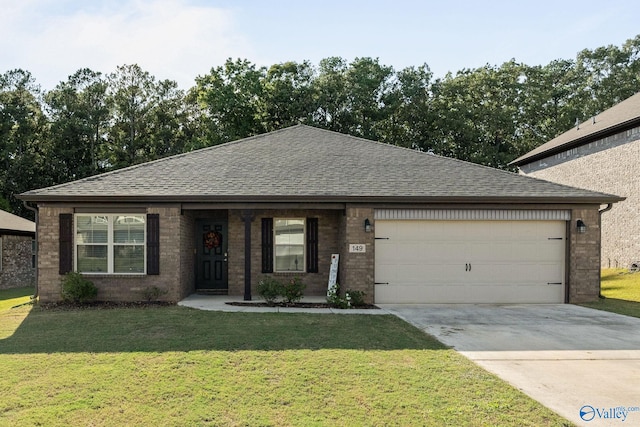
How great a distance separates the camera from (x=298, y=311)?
9.81 meters

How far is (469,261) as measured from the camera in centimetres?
1126

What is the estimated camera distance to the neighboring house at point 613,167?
59.3 feet

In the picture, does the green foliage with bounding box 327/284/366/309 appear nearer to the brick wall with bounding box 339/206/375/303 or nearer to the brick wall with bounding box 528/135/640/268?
the brick wall with bounding box 339/206/375/303

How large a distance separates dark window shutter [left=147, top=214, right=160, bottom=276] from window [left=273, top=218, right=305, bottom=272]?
9.91 ft

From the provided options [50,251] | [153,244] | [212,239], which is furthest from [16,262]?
[153,244]

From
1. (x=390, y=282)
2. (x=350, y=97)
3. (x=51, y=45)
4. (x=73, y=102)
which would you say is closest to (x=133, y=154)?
(x=73, y=102)

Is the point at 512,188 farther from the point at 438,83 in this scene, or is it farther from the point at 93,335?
the point at 438,83

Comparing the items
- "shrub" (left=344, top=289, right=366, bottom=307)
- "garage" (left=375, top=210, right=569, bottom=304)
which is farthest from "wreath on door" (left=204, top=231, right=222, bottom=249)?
"garage" (left=375, top=210, right=569, bottom=304)

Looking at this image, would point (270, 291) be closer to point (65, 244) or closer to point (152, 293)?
point (152, 293)

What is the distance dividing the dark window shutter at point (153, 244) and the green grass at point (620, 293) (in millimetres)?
10247

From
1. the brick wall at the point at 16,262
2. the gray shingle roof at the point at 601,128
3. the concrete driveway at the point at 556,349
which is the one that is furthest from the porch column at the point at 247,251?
the gray shingle roof at the point at 601,128

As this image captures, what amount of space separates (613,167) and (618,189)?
1.00 meters

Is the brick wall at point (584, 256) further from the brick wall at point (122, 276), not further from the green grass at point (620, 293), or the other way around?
the brick wall at point (122, 276)

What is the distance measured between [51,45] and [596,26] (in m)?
16.6
